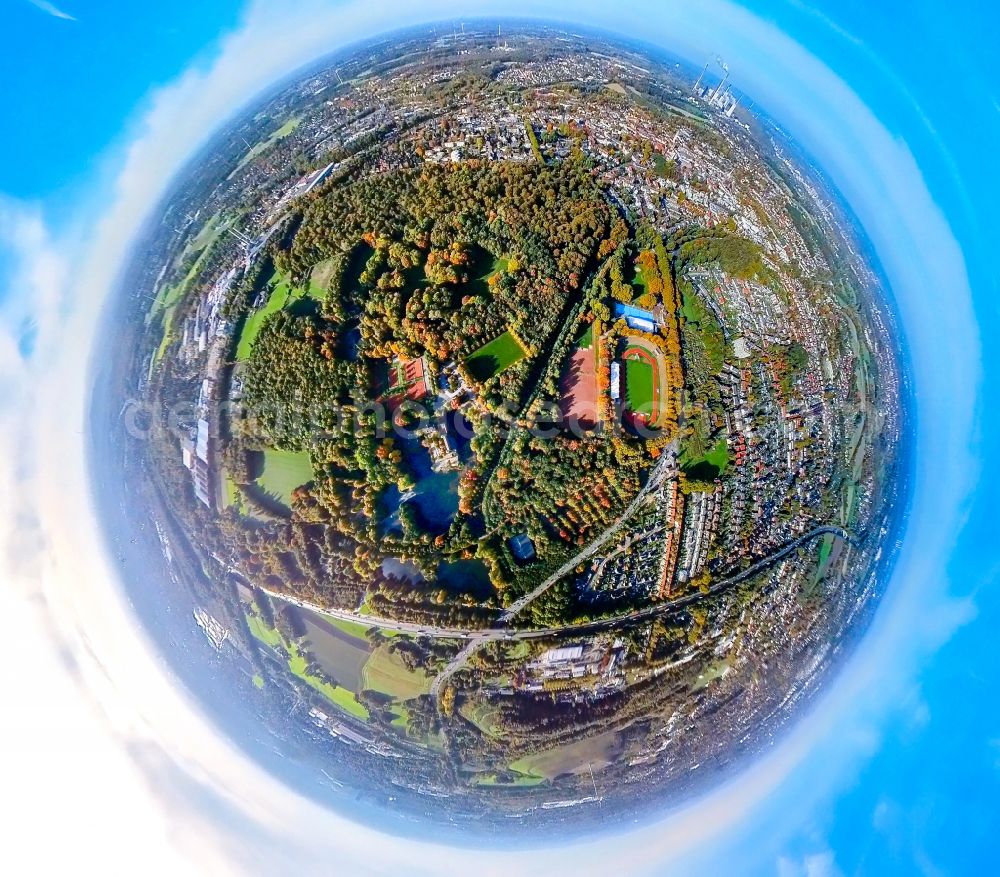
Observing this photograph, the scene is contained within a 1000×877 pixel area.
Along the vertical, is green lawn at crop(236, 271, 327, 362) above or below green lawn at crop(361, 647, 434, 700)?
above

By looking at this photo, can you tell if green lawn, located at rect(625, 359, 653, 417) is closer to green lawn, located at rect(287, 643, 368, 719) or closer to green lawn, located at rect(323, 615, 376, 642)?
green lawn, located at rect(323, 615, 376, 642)

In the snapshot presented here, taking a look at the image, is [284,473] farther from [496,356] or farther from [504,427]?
[496,356]

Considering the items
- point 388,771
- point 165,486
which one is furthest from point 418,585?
point 165,486

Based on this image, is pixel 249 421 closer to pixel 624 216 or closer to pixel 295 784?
pixel 295 784

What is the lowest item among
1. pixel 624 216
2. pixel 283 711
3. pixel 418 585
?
pixel 283 711

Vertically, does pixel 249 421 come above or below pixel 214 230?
below

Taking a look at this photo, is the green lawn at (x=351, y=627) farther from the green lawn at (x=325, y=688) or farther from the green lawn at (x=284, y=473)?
the green lawn at (x=284, y=473)

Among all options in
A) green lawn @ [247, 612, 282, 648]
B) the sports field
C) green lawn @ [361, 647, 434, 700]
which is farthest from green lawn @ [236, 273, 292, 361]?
the sports field
